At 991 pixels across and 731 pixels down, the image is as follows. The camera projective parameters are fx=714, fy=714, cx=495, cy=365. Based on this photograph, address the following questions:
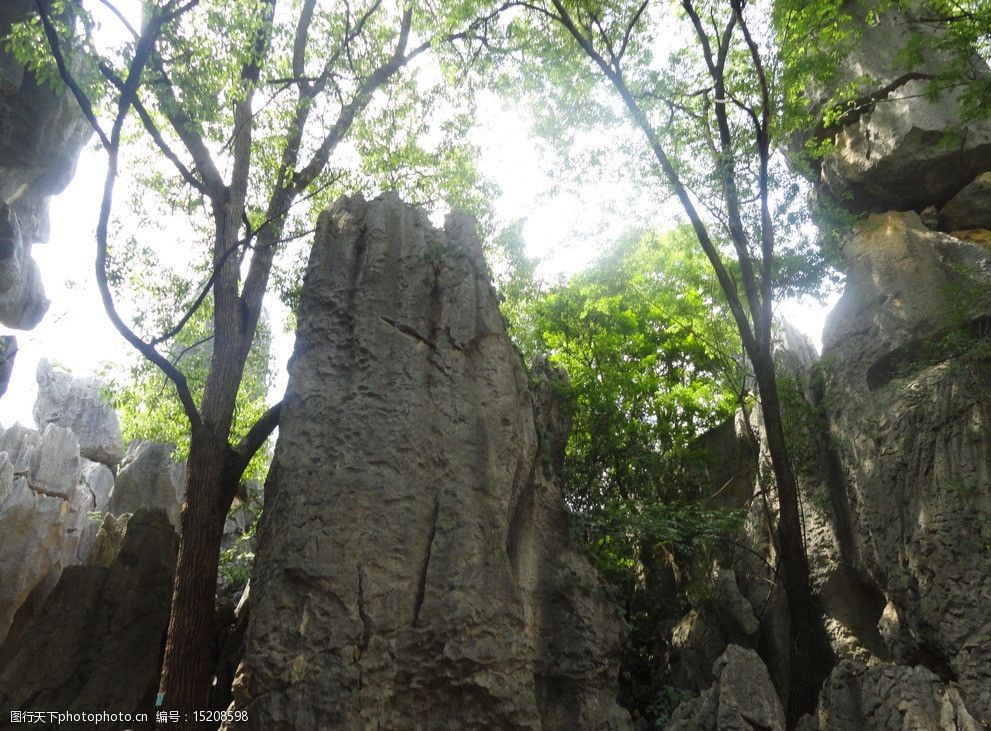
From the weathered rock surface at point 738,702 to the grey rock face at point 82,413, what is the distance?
2954 cm

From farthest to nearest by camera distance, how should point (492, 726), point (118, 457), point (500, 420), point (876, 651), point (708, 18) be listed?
point (118, 457), point (708, 18), point (876, 651), point (500, 420), point (492, 726)

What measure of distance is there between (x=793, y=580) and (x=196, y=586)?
289 inches

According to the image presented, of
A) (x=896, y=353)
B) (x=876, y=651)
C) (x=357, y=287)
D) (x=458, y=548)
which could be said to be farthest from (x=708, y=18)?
(x=876, y=651)

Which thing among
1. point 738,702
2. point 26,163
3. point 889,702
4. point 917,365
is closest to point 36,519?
point 26,163

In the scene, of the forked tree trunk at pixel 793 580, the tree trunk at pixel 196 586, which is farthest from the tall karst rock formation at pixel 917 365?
the tree trunk at pixel 196 586

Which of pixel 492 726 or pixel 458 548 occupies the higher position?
pixel 458 548

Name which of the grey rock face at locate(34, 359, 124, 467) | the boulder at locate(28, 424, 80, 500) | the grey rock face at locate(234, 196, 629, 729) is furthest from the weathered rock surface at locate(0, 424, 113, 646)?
the grey rock face at locate(234, 196, 629, 729)

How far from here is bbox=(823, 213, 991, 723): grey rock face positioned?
330 inches

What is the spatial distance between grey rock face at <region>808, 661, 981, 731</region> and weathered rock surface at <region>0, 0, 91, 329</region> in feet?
51.5

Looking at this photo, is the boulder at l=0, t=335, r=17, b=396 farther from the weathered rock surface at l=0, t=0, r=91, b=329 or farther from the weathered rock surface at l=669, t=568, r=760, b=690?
the weathered rock surface at l=669, t=568, r=760, b=690

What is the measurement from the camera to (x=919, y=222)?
1177 centimetres

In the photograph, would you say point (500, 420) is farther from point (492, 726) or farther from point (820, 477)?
point (820, 477)

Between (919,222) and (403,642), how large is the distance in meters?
10.7

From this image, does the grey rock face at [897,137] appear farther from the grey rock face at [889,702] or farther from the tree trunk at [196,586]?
the tree trunk at [196,586]
